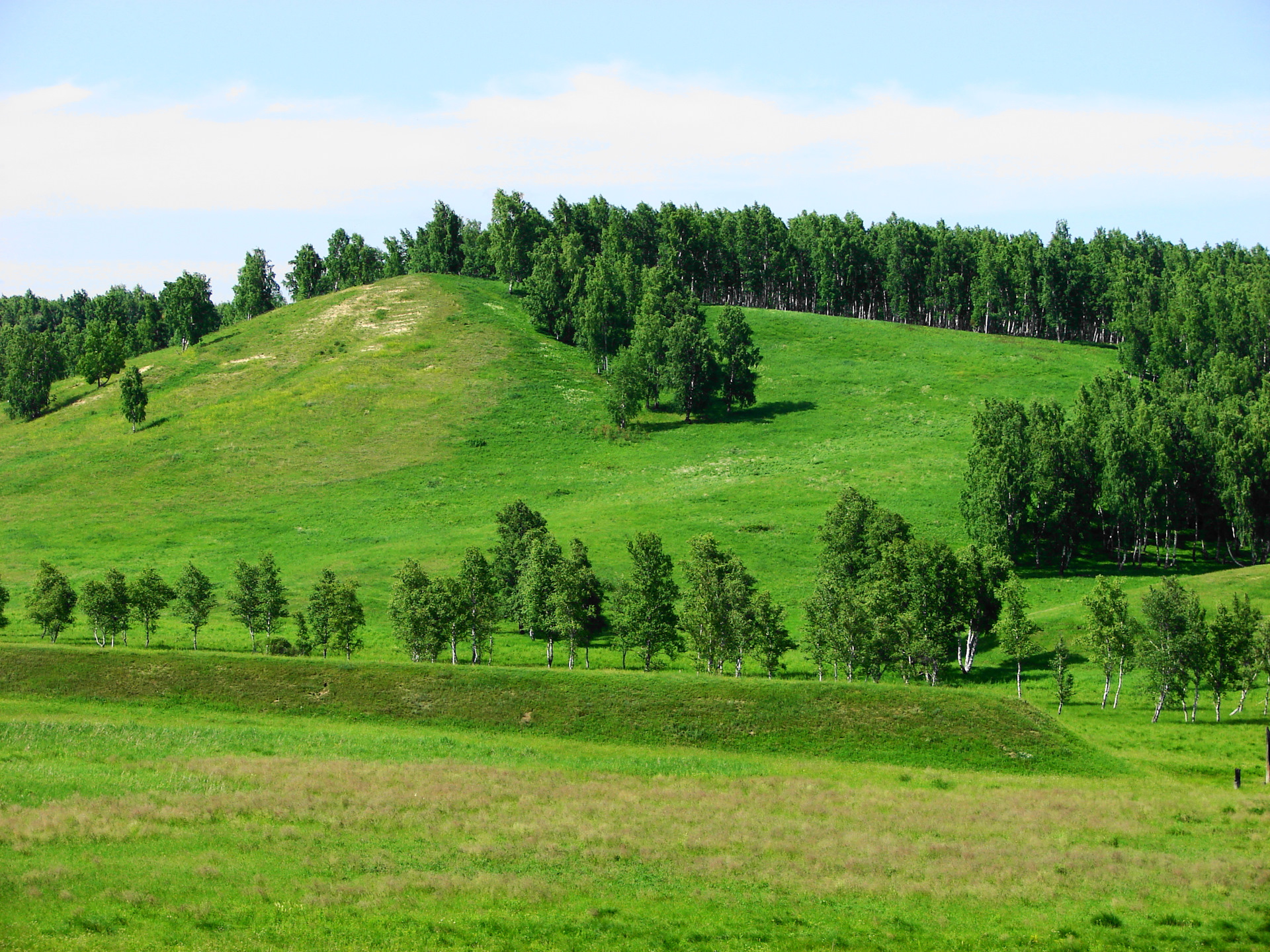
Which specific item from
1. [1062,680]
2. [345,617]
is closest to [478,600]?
[345,617]

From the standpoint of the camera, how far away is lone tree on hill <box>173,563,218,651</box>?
230ft

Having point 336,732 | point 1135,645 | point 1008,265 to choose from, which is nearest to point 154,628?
point 336,732

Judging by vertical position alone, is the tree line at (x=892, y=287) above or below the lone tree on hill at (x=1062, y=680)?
above

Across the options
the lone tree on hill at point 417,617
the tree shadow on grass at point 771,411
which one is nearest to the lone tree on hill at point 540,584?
the lone tree on hill at point 417,617

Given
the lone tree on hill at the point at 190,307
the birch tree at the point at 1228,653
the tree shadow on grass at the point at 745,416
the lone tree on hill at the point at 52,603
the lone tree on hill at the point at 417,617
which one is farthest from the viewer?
the lone tree on hill at the point at 190,307

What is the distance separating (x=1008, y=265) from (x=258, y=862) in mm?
174244

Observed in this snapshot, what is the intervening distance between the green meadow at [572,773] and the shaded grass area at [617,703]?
0.18 m

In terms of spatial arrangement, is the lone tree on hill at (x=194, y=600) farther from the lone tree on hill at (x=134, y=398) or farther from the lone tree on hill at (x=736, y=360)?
the lone tree on hill at (x=736, y=360)

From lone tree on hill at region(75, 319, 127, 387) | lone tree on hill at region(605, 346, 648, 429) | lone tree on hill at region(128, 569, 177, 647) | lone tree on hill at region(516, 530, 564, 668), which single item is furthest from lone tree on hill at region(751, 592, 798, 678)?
lone tree on hill at region(75, 319, 127, 387)

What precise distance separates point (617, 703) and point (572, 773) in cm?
1031

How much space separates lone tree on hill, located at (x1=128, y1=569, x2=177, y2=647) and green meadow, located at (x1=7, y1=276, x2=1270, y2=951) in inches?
111

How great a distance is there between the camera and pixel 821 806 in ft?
130

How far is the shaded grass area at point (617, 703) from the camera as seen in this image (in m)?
50.4

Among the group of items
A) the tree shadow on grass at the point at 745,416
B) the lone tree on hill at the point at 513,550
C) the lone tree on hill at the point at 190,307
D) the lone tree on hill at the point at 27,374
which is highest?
the lone tree on hill at the point at 190,307
